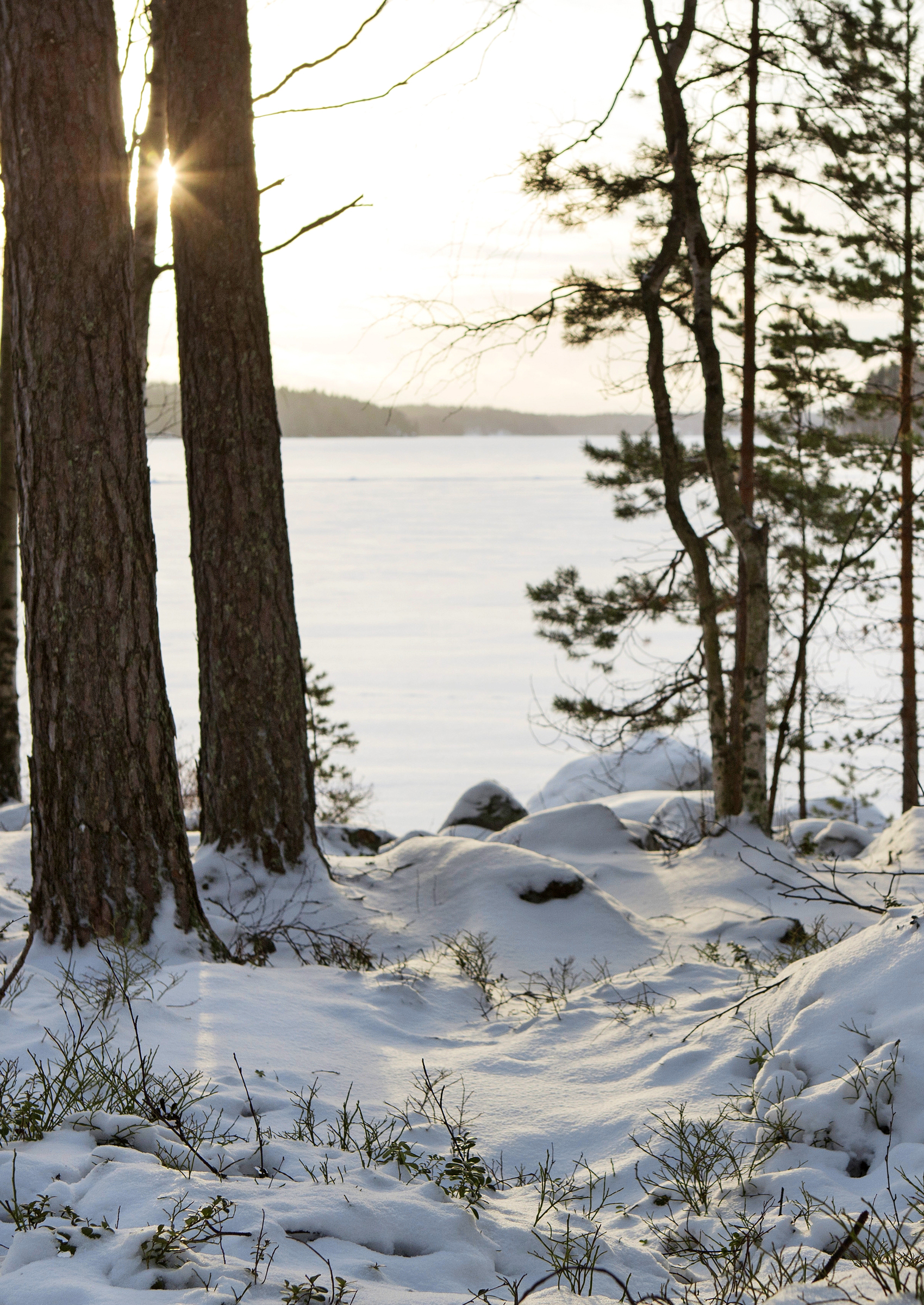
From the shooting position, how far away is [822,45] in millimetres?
9281

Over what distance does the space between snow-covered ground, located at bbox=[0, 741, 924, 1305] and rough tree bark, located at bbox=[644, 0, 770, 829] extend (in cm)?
368

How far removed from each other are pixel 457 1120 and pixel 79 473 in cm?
300

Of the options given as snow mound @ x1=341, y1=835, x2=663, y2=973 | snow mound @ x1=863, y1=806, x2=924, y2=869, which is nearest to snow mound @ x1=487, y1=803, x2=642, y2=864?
snow mound @ x1=341, y1=835, x2=663, y2=973

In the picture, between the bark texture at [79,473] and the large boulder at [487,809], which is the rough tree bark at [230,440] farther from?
the large boulder at [487,809]

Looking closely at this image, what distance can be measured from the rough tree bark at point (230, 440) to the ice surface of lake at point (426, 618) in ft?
20.6

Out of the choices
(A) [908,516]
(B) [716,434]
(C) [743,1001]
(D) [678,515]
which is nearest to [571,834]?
(D) [678,515]

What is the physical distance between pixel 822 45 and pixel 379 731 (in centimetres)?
1887

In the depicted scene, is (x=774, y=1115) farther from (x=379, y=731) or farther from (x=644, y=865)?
(x=379, y=731)

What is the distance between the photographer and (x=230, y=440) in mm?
5961

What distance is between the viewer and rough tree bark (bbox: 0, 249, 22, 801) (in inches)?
390

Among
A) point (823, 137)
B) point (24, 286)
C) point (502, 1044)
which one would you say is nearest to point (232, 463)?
point (24, 286)

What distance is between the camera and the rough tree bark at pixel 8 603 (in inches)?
390

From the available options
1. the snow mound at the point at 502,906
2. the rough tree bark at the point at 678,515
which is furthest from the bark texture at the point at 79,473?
the rough tree bark at the point at 678,515

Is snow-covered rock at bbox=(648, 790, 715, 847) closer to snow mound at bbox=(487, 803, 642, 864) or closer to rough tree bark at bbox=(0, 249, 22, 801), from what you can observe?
snow mound at bbox=(487, 803, 642, 864)
